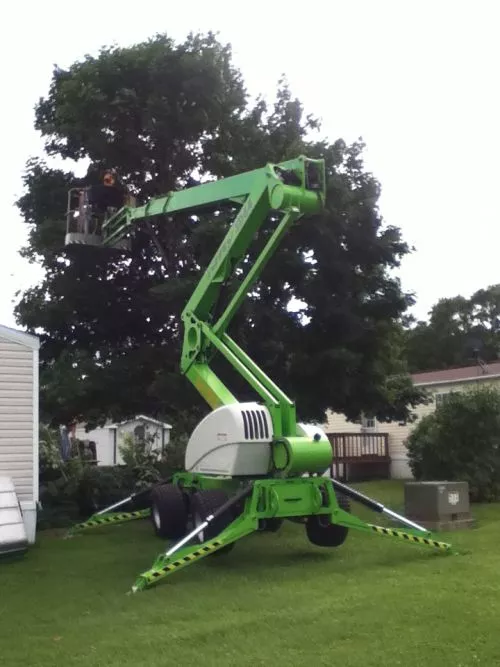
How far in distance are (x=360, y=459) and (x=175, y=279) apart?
1229 centimetres

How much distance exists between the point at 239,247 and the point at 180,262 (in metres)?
5.19

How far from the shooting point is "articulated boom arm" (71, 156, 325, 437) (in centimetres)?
1012

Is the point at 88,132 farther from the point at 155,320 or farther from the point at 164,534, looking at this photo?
the point at 164,534

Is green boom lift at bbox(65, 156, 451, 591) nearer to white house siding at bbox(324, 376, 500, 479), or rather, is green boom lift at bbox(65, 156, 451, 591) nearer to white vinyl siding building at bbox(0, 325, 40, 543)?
white vinyl siding building at bbox(0, 325, 40, 543)

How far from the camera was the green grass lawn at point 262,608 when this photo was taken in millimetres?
5770

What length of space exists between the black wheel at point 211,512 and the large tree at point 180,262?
14.5 feet

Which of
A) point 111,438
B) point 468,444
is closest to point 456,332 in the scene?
point 111,438

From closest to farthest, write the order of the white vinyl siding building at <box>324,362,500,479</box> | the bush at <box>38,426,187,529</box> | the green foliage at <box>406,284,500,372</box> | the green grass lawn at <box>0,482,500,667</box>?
the green grass lawn at <box>0,482,500,667</box>, the bush at <box>38,426,187,529</box>, the white vinyl siding building at <box>324,362,500,479</box>, the green foliage at <box>406,284,500,372</box>

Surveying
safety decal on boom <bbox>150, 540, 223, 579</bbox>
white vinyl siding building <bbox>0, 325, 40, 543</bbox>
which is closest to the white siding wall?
white vinyl siding building <bbox>0, 325, 40, 543</bbox>

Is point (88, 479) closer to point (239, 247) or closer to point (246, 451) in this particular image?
point (246, 451)

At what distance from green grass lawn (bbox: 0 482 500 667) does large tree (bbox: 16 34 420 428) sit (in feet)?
16.0

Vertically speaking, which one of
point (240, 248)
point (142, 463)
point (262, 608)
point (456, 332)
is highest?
point (456, 332)

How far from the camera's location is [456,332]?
53.9 metres

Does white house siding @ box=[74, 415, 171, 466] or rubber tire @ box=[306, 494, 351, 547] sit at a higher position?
white house siding @ box=[74, 415, 171, 466]
